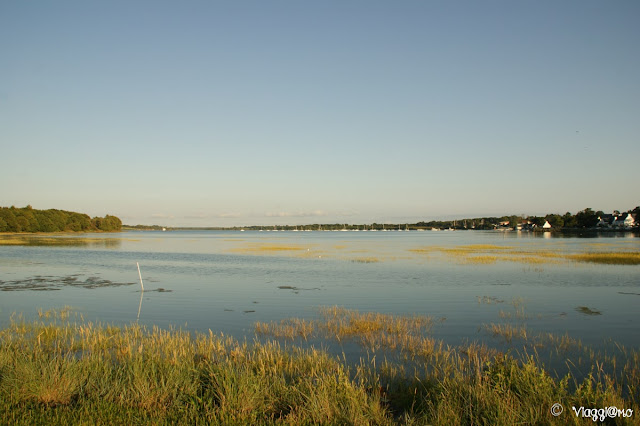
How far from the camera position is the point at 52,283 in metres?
31.2

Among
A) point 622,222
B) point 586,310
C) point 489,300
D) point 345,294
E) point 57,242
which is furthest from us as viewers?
point 622,222

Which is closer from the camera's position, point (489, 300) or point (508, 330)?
point (508, 330)

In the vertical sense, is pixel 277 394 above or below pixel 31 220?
below

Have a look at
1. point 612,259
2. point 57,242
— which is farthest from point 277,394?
point 57,242

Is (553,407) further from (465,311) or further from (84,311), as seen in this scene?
(84,311)

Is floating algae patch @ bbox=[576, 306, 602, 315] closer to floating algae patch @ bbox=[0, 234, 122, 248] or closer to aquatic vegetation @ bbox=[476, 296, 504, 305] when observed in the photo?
aquatic vegetation @ bbox=[476, 296, 504, 305]

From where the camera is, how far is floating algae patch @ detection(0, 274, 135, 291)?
1134 inches

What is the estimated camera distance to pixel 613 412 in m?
7.78

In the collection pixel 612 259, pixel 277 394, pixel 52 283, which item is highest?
pixel 277 394

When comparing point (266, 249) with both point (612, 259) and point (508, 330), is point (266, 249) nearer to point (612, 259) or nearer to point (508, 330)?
point (612, 259)

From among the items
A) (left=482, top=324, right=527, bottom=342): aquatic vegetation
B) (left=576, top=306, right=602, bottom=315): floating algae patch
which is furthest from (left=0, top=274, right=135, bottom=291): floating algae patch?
(left=576, top=306, right=602, bottom=315): floating algae patch

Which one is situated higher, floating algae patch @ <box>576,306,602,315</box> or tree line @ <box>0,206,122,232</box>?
tree line @ <box>0,206,122,232</box>

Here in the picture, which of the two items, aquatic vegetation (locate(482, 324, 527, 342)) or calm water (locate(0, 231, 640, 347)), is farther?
calm water (locate(0, 231, 640, 347))

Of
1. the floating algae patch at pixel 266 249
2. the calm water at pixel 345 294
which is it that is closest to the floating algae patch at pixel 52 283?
the calm water at pixel 345 294
